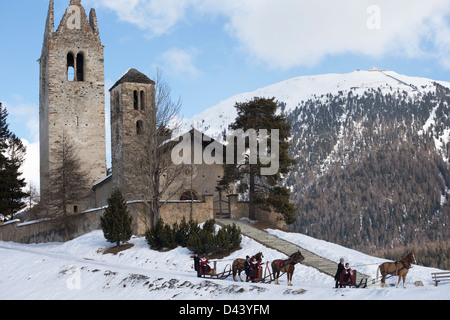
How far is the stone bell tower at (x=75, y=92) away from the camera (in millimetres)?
49156

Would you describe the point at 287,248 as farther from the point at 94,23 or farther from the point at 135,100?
the point at 94,23

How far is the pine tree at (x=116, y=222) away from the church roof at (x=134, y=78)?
851cm

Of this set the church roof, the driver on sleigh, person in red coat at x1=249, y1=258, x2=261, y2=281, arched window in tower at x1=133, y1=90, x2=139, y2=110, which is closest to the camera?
the driver on sleigh

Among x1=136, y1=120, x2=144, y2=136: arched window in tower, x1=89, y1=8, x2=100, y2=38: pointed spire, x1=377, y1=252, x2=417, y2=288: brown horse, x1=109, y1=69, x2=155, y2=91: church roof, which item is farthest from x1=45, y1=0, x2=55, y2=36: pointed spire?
x1=377, y1=252, x2=417, y2=288: brown horse

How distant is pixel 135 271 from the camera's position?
26734mm

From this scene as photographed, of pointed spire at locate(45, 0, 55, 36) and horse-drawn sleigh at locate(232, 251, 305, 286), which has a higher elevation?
pointed spire at locate(45, 0, 55, 36)

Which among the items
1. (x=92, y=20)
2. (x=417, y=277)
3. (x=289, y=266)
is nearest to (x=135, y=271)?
(x=289, y=266)

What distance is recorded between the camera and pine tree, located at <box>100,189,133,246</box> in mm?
33000

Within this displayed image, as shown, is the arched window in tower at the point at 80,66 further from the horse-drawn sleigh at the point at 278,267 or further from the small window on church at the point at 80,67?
the horse-drawn sleigh at the point at 278,267

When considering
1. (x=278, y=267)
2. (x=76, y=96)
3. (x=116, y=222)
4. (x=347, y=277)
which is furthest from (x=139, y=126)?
(x=347, y=277)

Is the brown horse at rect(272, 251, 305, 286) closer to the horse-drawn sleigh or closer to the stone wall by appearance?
the horse-drawn sleigh

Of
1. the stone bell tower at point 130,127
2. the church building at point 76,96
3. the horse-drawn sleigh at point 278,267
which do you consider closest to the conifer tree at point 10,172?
the church building at point 76,96

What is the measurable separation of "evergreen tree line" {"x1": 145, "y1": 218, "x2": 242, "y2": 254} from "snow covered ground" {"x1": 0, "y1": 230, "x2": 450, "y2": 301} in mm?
520
